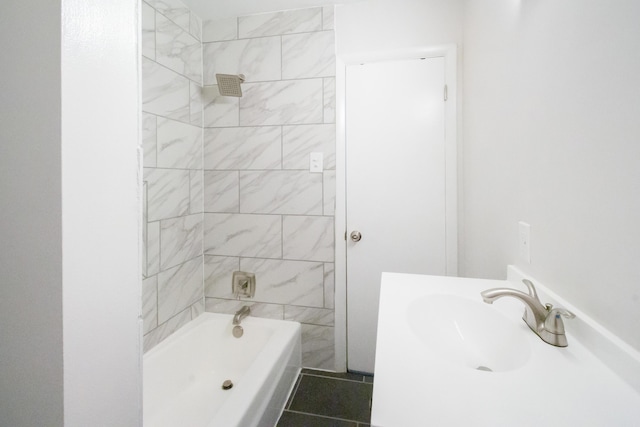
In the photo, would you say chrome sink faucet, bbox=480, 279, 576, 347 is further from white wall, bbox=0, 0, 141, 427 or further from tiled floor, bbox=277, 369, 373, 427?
tiled floor, bbox=277, 369, 373, 427

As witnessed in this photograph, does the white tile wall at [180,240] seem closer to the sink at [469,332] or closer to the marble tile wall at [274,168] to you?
the marble tile wall at [274,168]

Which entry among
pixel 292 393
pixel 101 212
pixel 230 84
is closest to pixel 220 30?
pixel 230 84

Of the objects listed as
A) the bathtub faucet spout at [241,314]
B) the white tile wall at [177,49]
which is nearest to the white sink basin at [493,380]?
the bathtub faucet spout at [241,314]

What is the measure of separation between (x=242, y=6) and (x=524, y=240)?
206cm

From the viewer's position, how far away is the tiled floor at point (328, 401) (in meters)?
1.39

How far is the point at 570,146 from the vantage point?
0.70 meters

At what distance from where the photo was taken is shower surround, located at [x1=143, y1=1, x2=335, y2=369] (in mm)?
1685

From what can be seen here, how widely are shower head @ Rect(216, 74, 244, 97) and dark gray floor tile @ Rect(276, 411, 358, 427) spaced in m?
1.94

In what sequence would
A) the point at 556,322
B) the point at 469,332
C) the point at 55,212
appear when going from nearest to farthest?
the point at 55,212
the point at 556,322
the point at 469,332

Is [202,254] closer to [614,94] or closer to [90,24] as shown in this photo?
[90,24]

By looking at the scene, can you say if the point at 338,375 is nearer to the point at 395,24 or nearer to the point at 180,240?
the point at 180,240

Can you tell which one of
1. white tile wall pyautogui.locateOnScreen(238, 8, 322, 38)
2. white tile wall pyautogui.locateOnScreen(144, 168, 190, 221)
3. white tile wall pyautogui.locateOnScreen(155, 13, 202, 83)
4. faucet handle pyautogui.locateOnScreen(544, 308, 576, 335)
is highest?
white tile wall pyautogui.locateOnScreen(238, 8, 322, 38)

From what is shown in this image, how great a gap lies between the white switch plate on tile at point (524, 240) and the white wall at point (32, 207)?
1239mm

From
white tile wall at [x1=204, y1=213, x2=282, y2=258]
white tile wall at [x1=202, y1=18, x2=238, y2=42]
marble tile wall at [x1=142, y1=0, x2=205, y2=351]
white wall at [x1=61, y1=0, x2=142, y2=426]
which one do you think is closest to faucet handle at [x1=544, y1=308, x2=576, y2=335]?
white wall at [x1=61, y1=0, x2=142, y2=426]
